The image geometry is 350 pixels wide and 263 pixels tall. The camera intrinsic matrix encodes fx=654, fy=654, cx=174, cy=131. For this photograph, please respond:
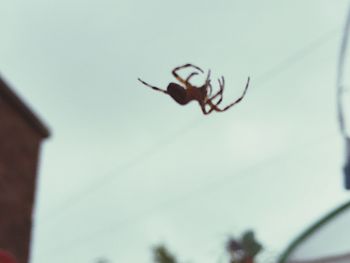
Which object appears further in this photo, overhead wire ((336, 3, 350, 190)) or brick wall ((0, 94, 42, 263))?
brick wall ((0, 94, 42, 263))

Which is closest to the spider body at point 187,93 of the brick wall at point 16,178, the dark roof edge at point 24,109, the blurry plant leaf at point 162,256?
the brick wall at point 16,178

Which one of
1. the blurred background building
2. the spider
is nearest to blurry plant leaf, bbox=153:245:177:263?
the blurred background building

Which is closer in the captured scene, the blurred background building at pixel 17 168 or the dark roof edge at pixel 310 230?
the dark roof edge at pixel 310 230

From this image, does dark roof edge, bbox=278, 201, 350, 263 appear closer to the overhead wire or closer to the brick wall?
the overhead wire

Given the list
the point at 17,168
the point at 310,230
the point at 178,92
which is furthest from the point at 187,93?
the point at 17,168

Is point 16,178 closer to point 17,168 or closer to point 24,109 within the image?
point 17,168

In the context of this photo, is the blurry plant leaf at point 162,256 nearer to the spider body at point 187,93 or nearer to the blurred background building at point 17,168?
the blurred background building at point 17,168

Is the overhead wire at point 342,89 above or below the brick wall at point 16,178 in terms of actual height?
below
